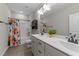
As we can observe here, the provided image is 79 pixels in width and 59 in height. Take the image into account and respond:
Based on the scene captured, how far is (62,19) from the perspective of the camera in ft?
6.08

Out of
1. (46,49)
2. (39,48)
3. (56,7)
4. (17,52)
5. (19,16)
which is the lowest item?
(17,52)

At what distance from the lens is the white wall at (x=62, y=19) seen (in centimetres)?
165

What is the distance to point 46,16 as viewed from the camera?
7.41 feet

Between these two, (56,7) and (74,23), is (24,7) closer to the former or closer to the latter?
(56,7)

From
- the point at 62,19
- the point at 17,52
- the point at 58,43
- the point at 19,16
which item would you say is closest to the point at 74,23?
the point at 62,19

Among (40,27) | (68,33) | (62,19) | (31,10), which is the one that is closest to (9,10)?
(31,10)

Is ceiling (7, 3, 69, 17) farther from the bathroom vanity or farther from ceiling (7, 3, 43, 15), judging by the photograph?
the bathroom vanity

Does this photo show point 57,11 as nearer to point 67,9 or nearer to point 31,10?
point 67,9

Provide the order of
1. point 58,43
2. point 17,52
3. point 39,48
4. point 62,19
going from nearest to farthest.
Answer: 1. point 58,43
2. point 62,19
3. point 39,48
4. point 17,52

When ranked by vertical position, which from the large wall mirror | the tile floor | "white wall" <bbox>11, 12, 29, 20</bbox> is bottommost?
the tile floor

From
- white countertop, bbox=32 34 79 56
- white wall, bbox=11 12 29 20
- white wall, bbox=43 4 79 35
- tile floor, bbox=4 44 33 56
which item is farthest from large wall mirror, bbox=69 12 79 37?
A: tile floor, bbox=4 44 33 56

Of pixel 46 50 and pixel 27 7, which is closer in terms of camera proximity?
pixel 46 50

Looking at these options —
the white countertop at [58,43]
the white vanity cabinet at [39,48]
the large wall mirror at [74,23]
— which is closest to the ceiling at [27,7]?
the large wall mirror at [74,23]

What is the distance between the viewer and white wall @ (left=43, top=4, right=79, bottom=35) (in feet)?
5.43
